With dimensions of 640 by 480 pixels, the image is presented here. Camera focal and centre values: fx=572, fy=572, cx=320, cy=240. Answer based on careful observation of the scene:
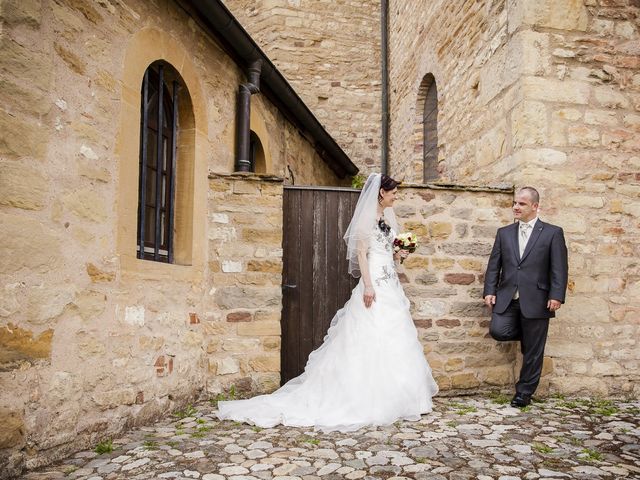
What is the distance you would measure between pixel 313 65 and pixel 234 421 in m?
9.08

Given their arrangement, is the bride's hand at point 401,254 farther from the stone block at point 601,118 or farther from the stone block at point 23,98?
the stone block at point 23,98

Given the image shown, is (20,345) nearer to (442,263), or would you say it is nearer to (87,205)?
(87,205)

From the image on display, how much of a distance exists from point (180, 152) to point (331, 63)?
7.79 m

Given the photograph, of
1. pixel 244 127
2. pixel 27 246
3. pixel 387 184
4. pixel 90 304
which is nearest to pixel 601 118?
pixel 387 184

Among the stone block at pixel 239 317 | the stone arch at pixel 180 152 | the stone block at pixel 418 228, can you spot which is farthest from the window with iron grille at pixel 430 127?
the stone arch at pixel 180 152

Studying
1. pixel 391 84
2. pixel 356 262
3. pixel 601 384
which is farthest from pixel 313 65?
pixel 601 384

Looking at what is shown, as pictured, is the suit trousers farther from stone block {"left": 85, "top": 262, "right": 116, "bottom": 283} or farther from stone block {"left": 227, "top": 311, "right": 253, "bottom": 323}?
stone block {"left": 85, "top": 262, "right": 116, "bottom": 283}

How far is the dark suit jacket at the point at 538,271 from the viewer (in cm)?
489

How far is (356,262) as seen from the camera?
505cm

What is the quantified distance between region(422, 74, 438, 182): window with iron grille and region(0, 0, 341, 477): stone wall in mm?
4203

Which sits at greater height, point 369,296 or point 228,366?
point 369,296

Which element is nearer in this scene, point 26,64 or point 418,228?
point 26,64

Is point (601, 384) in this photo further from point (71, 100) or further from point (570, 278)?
point (71, 100)

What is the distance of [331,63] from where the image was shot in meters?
12.0
